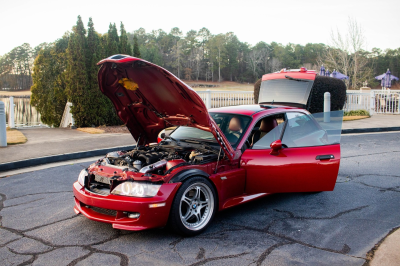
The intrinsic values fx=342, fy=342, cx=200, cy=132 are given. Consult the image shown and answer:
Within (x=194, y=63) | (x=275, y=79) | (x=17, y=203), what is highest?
(x=194, y=63)

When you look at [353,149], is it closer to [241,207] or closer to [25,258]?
[241,207]

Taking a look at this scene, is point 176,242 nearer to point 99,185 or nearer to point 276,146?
point 99,185

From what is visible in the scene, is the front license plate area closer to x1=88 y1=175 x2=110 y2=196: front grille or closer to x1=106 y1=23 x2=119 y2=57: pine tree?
x1=88 y1=175 x2=110 y2=196: front grille

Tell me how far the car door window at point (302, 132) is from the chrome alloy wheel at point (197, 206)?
4.87ft

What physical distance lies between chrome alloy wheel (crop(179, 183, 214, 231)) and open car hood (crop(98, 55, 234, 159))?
59 cm

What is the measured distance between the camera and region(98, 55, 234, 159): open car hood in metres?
3.86

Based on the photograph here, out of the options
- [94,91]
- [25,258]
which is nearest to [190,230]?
[25,258]

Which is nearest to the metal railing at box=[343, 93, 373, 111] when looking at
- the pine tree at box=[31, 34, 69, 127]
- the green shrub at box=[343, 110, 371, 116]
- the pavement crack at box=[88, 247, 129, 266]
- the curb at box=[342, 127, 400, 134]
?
the green shrub at box=[343, 110, 371, 116]

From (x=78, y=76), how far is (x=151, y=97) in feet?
36.8

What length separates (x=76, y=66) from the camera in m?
14.6

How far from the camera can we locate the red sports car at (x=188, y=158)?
3.65 meters

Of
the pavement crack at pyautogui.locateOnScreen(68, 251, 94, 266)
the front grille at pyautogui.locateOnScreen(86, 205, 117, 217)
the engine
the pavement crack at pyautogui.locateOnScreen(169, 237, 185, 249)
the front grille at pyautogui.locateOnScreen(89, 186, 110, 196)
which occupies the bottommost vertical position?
the pavement crack at pyautogui.locateOnScreen(68, 251, 94, 266)

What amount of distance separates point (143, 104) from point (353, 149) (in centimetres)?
696

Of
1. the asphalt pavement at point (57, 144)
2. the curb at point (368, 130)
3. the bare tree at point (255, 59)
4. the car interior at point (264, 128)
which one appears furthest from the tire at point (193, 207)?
the bare tree at point (255, 59)
